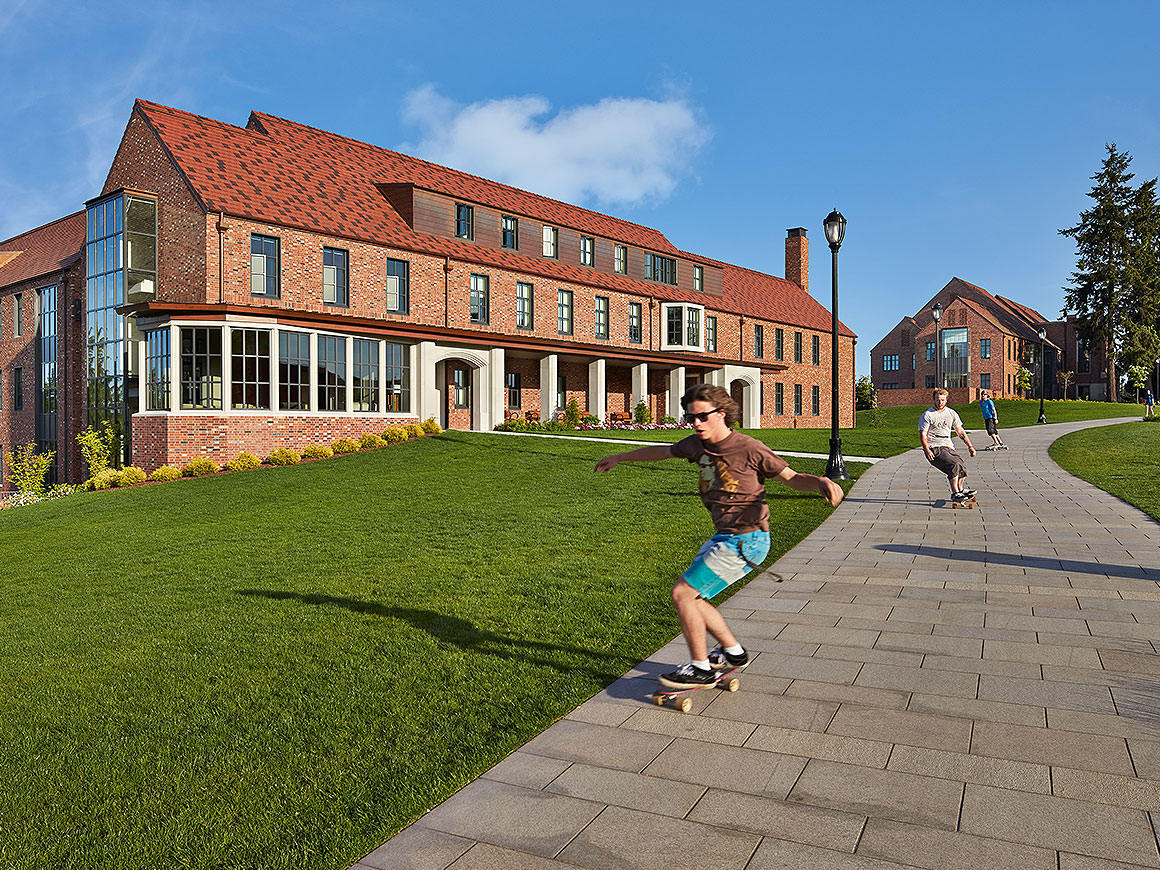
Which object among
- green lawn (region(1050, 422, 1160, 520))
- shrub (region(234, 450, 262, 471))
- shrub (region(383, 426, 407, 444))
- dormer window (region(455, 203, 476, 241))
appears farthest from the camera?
dormer window (region(455, 203, 476, 241))

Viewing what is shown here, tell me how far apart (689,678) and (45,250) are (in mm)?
38530

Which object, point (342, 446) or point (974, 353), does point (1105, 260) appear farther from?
point (342, 446)

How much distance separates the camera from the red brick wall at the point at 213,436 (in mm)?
22328

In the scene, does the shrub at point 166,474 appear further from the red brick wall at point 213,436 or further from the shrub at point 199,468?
the red brick wall at point 213,436

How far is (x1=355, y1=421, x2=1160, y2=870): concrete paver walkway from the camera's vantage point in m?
2.95

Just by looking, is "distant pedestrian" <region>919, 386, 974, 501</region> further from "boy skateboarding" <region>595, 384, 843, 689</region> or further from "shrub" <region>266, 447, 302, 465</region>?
"shrub" <region>266, 447, 302, 465</region>

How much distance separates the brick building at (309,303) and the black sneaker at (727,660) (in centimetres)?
2079

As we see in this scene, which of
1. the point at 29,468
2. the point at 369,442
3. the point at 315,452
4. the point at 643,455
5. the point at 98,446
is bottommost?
the point at 29,468

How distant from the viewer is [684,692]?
4512mm

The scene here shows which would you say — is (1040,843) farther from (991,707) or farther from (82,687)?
(82,687)

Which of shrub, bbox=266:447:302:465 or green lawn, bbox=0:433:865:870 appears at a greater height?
shrub, bbox=266:447:302:465

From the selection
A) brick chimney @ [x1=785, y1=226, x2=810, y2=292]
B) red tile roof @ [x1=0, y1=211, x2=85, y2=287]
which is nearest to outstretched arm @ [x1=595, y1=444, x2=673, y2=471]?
red tile roof @ [x1=0, y1=211, x2=85, y2=287]

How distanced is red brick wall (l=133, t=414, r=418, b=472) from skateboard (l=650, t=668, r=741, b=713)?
20.9 meters

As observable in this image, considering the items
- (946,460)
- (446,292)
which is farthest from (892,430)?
(946,460)
